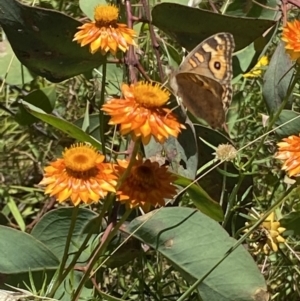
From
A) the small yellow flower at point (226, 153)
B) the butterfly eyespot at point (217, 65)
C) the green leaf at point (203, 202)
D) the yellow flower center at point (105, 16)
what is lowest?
the green leaf at point (203, 202)

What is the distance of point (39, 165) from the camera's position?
5.64 ft

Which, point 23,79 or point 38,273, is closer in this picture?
point 38,273

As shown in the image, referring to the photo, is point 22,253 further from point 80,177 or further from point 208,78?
point 208,78

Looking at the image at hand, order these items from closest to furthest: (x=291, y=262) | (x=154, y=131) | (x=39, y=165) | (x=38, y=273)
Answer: (x=154, y=131) < (x=38, y=273) < (x=291, y=262) < (x=39, y=165)

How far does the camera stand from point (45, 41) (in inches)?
44.8

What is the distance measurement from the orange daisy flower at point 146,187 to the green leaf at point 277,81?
0.39m

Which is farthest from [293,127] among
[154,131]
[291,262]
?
[154,131]

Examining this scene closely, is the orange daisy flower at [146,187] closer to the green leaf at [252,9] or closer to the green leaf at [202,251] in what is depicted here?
the green leaf at [202,251]

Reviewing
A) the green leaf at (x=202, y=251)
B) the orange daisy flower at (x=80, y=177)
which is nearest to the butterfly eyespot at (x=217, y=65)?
the green leaf at (x=202, y=251)

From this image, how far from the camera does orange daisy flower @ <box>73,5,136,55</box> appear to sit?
0.98 m

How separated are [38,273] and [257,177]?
0.60 m

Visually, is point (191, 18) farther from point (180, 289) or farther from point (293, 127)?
point (180, 289)

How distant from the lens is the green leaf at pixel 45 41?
1100 mm

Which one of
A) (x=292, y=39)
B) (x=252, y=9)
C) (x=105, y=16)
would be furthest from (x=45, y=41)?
(x=252, y=9)
